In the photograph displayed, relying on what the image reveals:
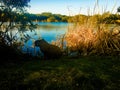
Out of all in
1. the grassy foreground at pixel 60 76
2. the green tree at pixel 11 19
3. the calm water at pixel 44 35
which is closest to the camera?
the grassy foreground at pixel 60 76

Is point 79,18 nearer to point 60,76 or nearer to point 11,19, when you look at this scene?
point 11,19

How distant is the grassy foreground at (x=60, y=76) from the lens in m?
3.73

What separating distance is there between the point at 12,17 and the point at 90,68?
9.04 ft

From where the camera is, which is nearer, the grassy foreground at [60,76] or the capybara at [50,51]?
the grassy foreground at [60,76]

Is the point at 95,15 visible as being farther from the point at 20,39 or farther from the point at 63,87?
the point at 63,87

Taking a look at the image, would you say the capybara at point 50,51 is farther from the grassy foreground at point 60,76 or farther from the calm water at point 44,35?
the grassy foreground at point 60,76

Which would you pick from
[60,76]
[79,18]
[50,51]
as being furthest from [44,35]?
[60,76]

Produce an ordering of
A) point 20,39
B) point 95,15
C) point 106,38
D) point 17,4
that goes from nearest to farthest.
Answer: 1. point 17,4
2. point 20,39
3. point 106,38
4. point 95,15

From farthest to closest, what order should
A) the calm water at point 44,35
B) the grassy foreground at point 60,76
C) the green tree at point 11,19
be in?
the calm water at point 44,35 → the green tree at point 11,19 → the grassy foreground at point 60,76

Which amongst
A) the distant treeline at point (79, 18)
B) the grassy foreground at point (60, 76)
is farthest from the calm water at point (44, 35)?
the grassy foreground at point (60, 76)

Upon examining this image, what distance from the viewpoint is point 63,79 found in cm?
403

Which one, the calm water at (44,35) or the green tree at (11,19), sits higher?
the green tree at (11,19)

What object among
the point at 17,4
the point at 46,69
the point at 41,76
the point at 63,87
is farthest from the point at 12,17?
the point at 63,87

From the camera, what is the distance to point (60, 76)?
4.19 metres
